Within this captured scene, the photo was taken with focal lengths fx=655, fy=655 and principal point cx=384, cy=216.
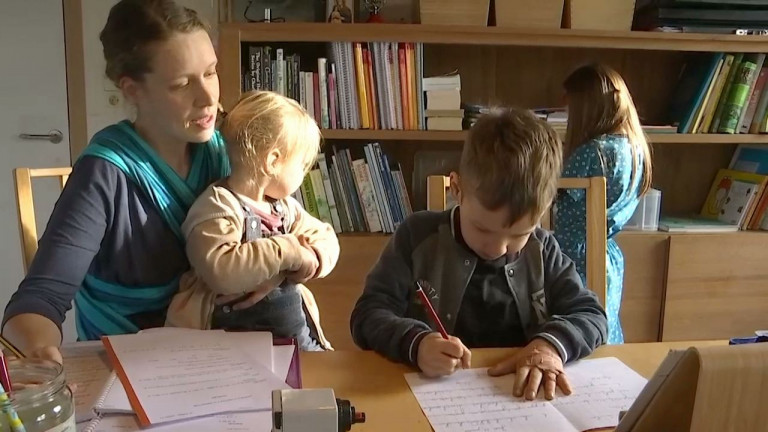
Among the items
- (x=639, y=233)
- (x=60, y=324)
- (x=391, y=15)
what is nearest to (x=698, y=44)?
(x=639, y=233)

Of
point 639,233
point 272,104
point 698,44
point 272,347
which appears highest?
point 698,44

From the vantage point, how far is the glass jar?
0.56 meters

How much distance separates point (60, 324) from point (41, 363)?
35cm

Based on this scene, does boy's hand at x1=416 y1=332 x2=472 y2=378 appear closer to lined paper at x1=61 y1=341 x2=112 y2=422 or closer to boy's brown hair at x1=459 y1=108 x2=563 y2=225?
boy's brown hair at x1=459 y1=108 x2=563 y2=225

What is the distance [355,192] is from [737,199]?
4.78 ft

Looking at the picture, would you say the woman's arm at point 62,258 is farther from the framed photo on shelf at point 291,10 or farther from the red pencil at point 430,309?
the framed photo on shelf at point 291,10

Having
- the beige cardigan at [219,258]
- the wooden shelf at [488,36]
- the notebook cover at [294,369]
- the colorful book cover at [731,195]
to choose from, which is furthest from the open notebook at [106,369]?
the colorful book cover at [731,195]

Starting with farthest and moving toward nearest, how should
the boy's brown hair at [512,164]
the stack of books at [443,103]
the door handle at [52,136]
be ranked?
the door handle at [52,136] → the stack of books at [443,103] → the boy's brown hair at [512,164]

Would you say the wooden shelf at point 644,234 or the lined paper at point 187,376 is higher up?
the lined paper at point 187,376

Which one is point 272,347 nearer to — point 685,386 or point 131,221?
point 131,221

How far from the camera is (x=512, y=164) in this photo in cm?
102

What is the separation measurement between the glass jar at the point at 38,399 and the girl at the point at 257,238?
423mm

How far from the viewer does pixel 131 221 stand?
1103mm

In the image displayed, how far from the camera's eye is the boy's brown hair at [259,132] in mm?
1119
